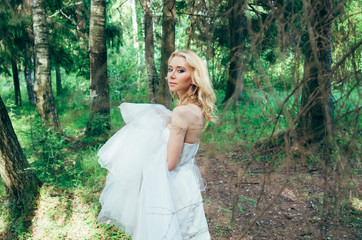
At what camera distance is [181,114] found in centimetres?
192

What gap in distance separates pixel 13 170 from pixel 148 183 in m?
2.51

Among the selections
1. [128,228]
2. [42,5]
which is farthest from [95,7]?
[128,228]

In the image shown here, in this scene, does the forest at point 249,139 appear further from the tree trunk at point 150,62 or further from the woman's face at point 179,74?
the woman's face at point 179,74

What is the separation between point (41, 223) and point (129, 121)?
95.0 inches

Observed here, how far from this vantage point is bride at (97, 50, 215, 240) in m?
1.90

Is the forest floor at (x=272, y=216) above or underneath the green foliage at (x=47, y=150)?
underneath

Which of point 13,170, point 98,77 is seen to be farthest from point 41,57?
point 13,170

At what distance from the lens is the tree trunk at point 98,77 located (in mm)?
6391

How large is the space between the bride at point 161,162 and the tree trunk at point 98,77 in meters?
4.47

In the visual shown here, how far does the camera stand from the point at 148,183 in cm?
193

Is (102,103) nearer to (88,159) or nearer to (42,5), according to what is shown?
(88,159)

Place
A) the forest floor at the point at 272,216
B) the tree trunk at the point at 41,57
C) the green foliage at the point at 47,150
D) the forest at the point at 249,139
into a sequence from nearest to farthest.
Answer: the forest at the point at 249,139 < the forest floor at the point at 272,216 < the green foliage at the point at 47,150 < the tree trunk at the point at 41,57

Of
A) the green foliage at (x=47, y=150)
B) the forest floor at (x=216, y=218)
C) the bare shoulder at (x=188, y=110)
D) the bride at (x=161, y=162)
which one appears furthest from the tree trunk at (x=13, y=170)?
the bare shoulder at (x=188, y=110)

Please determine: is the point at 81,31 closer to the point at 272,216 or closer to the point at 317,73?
the point at 272,216
